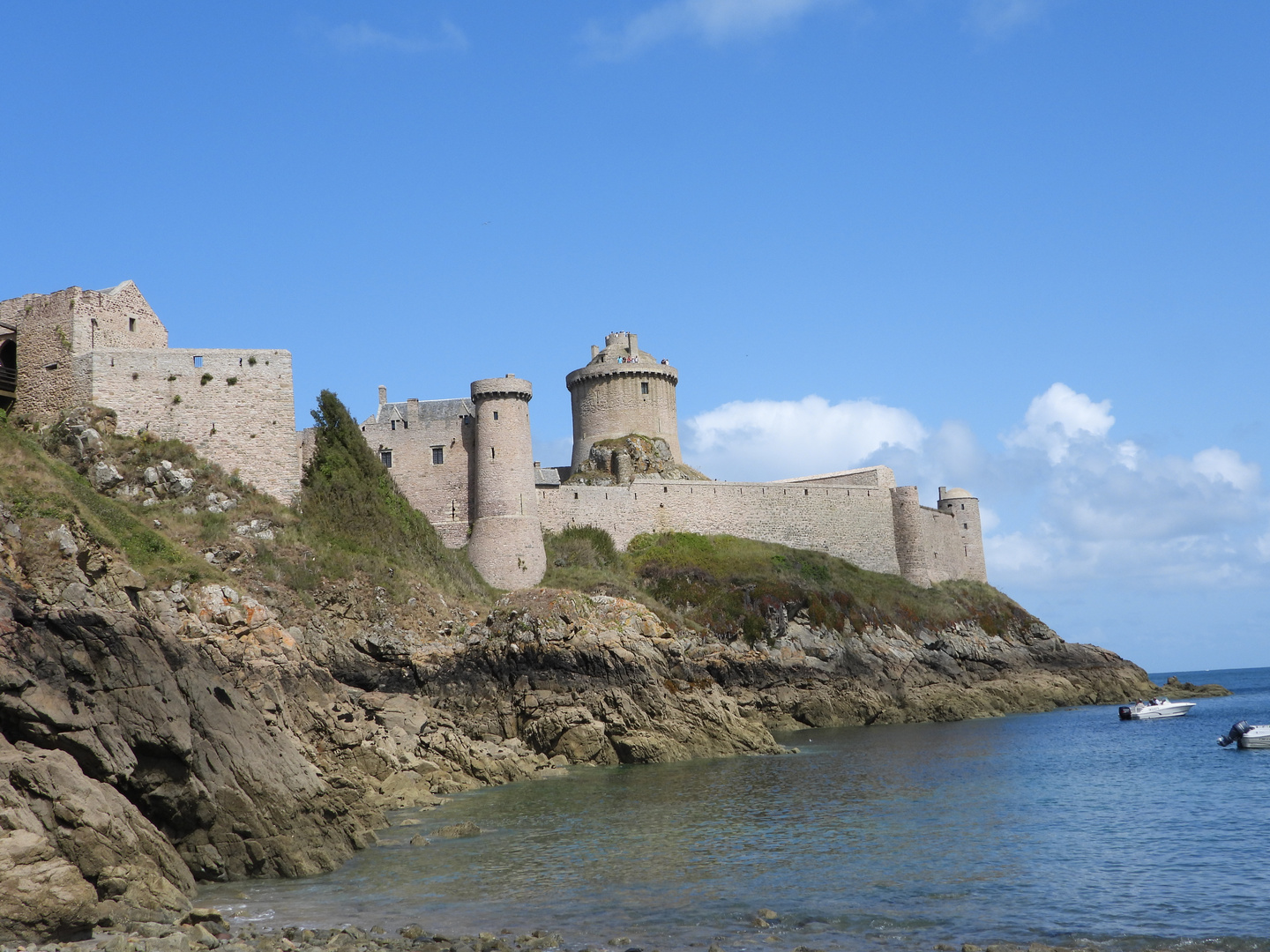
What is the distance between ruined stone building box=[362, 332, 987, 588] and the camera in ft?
139

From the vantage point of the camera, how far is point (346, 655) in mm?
30250

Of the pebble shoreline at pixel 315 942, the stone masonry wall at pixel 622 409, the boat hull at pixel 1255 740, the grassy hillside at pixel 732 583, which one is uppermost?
the stone masonry wall at pixel 622 409

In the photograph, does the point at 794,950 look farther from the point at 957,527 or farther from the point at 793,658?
the point at 957,527

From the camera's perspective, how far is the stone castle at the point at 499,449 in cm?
3447

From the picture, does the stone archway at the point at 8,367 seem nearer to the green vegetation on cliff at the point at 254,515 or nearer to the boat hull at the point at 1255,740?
the green vegetation on cliff at the point at 254,515

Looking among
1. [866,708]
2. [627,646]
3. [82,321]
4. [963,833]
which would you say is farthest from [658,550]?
[963,833]

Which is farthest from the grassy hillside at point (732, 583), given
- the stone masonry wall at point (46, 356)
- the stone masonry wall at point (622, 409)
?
the stone masonry wall at point (46, 356)

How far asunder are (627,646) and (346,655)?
27.5 feet

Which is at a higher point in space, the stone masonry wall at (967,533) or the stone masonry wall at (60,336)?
the stone masonry wall at (60,336)

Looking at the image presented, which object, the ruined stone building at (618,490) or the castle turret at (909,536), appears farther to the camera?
the castle turret at (909,536)

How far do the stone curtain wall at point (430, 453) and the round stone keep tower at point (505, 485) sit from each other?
0.58m

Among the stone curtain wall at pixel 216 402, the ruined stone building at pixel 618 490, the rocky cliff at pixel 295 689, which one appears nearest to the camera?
the rocky cliff at pixel 295 689

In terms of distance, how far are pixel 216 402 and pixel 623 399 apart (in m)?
22.5

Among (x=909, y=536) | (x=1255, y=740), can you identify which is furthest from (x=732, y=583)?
(x=1255, y=740)
